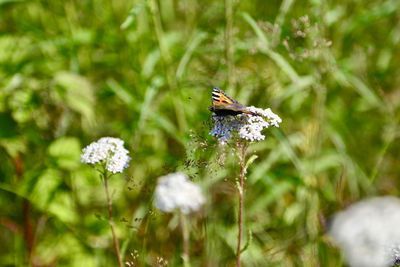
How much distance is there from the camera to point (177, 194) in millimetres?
1521

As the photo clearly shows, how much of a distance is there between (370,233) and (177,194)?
90cm

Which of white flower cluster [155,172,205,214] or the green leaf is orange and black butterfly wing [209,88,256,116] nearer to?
white flower cluster [155,172,205,214]

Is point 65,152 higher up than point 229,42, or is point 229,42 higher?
point 229,42

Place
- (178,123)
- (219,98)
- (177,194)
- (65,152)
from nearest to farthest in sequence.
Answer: (177,194) < (219,98) < (65,152) < (178,123)

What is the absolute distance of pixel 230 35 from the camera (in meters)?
2.45

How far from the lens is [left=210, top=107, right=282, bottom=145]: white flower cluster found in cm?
155

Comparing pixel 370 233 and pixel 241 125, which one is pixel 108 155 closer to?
pixel 241 125

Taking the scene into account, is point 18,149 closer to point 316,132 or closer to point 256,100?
point 256,100

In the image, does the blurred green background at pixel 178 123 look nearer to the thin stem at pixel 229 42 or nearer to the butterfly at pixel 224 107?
the thin stem at pixel 229 42

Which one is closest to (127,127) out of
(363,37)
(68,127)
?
(68,127)

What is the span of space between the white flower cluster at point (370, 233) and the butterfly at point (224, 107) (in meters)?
0.75

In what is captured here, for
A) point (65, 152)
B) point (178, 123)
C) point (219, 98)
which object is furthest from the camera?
point (178, 123)

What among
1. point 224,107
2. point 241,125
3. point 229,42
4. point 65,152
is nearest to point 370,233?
point 241,125

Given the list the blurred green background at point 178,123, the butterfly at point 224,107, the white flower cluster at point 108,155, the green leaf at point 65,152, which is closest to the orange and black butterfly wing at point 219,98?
the butterfly at point 224,107
